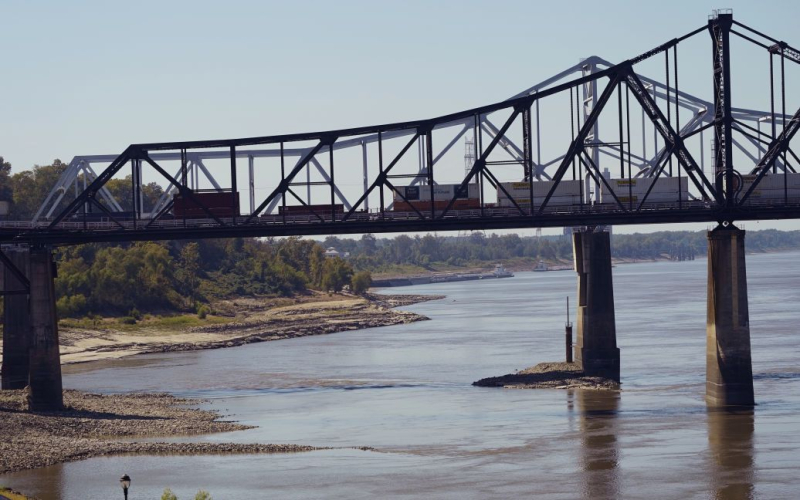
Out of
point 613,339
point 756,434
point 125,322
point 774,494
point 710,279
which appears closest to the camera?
point 774,494

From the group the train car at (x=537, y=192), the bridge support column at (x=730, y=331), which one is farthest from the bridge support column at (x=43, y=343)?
the bridge support column at (x=730, y=331)

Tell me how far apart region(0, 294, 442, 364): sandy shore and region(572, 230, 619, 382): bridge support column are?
47376 millimetres

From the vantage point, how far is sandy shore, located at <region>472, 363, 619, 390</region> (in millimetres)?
78500

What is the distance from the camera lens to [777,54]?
7288 centimetres

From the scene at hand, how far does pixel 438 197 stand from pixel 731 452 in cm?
3391

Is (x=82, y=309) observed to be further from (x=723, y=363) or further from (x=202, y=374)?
(x=723, y=363)

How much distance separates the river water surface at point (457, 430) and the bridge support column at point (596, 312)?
309cm

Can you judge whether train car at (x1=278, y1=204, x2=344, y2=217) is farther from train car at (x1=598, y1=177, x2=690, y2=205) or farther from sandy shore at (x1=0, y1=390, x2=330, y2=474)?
train car at (x1=598, y1=177, x2=690, y2=205)

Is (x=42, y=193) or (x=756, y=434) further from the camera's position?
(x=42, y=193)

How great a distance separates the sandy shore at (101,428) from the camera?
55625 mm

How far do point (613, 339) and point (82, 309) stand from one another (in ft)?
257

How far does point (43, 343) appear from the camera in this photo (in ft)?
Answer: 233

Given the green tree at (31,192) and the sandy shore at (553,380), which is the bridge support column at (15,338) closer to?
the sandy shore at (553,380)

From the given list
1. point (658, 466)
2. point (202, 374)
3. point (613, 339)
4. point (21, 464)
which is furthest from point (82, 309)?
point (658, 466)
